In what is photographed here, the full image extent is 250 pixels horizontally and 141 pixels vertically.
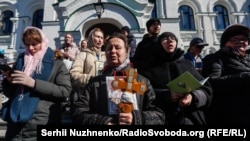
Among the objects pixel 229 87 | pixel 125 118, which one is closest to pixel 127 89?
pixel 125 118

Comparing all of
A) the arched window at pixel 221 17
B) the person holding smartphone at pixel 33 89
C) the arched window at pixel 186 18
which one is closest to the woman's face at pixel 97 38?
the person holding smartphone at pixel 33 89

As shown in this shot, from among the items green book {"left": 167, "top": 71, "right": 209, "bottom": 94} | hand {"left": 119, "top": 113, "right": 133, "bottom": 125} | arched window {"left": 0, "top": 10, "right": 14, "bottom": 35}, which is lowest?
hand {"left": 119, "top": 113, "right": 133, "bottom": 125}

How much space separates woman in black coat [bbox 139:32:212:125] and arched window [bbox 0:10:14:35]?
15.0 metres

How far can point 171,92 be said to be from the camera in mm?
2504

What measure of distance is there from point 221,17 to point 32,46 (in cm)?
1559

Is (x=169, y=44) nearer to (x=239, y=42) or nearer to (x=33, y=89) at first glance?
(x=239, y=42)

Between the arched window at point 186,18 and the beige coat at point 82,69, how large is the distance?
12647mm

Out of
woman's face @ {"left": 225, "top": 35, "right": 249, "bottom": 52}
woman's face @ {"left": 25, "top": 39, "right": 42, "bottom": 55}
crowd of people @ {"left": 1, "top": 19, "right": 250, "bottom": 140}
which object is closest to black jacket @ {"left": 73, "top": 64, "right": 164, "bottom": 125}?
crowd of people @ {"left": 1, "top": 19, "right": 250, "bottom": 140}

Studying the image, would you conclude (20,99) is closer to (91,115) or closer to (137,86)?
(91,115)

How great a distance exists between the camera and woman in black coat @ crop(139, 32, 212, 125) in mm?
2494

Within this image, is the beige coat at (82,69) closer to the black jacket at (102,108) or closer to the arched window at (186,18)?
the black jacket at (102,108)

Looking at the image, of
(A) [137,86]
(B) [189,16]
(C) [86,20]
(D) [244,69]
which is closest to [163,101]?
(A) [137,86]

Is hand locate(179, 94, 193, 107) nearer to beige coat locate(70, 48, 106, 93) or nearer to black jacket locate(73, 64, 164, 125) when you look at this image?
black jacket locate(73, 64, 164, 125)

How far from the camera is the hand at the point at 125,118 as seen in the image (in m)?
2.03
